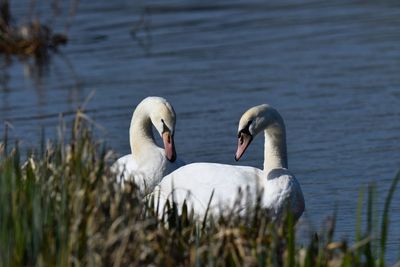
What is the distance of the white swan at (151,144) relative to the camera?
355 inches

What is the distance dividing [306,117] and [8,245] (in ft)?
23.0

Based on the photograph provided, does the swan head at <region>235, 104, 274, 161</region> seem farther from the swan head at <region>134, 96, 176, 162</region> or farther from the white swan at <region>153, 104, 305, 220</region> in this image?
the swan head at <region>134, 96, 176, 162</region>

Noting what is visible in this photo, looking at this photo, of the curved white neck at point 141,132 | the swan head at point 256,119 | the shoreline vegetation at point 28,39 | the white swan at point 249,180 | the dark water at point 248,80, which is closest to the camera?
the white swan at point 249,180

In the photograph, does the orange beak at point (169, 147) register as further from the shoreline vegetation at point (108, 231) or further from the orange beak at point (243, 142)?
the shoreline vegetation at point (108, 231)

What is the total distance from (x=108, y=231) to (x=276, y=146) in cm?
353

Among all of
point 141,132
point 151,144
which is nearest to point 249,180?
point 151,144

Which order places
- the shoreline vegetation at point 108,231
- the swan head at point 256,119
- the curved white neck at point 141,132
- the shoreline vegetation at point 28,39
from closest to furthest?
the shoreline vegetation at point 108,231 → the swan head at point 256,119 → the curved white neck at point 141,132 → the shoreline vegetation at point 28,39

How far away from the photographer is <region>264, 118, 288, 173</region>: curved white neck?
28.0ft

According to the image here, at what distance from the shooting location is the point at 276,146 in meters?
8.59

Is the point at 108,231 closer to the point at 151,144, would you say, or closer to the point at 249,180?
the point at 249,180

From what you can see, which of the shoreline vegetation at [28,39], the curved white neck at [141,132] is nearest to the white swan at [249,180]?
the curved white neck at [141,132]

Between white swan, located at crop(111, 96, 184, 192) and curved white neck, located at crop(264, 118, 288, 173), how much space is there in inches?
29.3

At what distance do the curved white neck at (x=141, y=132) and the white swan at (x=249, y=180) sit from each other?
1132 mm

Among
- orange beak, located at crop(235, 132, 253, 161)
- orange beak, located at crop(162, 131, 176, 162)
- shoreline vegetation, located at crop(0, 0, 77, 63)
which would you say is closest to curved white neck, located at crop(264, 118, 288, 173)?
orange beak, located at crop(235, 132, 253, 161)
